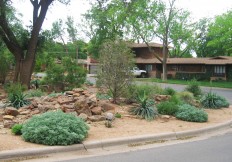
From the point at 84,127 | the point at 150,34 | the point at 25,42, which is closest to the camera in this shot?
the point at 84,127

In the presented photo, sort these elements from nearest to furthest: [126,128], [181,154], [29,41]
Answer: [181,154], [126,128], [29,41]

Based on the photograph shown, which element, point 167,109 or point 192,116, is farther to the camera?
point 167,109

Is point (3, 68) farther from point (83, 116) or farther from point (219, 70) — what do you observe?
point (219, 70)

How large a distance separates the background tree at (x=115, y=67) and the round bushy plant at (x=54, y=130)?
501 centimetres

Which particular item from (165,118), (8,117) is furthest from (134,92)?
(8,117)

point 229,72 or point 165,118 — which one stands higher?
point 229,72

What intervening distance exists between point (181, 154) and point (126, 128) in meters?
2.46

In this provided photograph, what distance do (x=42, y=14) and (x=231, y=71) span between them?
33.2 metres

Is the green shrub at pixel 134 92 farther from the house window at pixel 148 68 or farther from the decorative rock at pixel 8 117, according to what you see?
the house window at pixel 148 68

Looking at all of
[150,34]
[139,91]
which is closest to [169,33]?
[150,34]

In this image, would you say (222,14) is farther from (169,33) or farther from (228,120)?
(228,120)

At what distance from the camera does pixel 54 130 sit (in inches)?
301

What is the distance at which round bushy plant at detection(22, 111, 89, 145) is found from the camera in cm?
746

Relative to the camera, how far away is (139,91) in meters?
13.5
